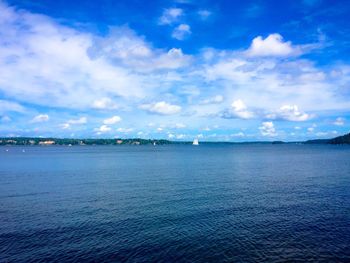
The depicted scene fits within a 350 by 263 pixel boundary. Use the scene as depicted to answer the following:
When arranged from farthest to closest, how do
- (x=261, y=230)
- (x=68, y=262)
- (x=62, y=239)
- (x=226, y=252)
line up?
1. (x=261, y=230)
2. (x=62, y=239)
3. (x=226, y=252)
4. (x=68, y=262)

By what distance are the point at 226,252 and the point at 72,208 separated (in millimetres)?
26778

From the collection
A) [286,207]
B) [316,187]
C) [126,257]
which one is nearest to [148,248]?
[126,257]

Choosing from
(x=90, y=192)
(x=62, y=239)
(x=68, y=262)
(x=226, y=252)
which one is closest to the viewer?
(x=68, y=262)

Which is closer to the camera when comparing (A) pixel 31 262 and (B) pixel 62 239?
(A) pixel 31 262

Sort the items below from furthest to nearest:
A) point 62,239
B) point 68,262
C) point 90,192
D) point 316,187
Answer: point 316,187, point 90,192, point 62,239, point 68,262

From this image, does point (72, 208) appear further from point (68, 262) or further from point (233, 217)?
point (233, 217)

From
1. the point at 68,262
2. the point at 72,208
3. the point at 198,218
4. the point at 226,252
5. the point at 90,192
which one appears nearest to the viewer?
Answer: the point at 68,262

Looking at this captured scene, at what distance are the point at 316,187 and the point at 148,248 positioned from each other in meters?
47.0

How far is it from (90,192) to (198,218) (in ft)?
90.9

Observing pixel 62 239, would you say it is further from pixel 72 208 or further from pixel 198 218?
pixel 198 218

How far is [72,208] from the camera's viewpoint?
4722 centimetres

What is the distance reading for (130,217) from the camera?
139ft

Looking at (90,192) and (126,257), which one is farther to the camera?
(90,192)

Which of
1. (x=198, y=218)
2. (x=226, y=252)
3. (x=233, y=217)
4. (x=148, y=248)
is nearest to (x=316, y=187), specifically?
(x=233, y=217)
